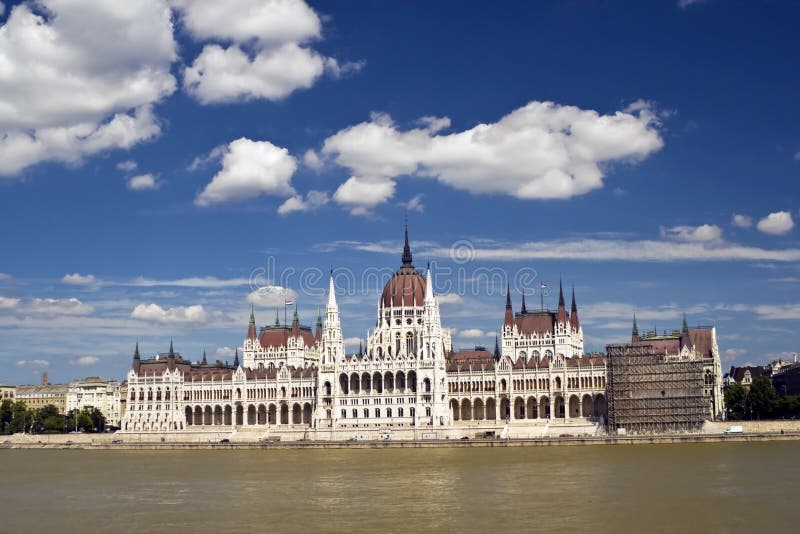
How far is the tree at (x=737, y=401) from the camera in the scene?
127m

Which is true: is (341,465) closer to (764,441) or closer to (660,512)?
(660,512)

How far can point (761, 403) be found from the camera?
123m

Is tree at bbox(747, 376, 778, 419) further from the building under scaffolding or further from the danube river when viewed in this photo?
the danube river

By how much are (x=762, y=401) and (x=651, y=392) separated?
15.1 m

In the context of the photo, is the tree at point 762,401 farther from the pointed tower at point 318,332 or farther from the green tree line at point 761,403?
the pointed tower at point 318,332

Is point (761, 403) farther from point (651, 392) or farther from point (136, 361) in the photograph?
point (136, 361)

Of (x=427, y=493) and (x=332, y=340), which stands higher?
(x=332, y=340)

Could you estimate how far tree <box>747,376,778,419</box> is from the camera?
124m

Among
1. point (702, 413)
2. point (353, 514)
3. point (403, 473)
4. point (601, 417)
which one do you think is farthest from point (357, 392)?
point (353, 514)

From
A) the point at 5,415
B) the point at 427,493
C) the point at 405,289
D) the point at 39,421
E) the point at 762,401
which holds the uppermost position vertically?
the point at 405,289

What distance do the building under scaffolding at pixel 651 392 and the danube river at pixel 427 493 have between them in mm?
21135

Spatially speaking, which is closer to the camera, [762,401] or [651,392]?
[651,392]

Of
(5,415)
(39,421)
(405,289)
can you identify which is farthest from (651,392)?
(5,415)

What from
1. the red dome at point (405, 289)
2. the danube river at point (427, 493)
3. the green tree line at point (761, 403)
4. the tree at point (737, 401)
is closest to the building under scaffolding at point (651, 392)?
the green tree line at point (761, 403)
